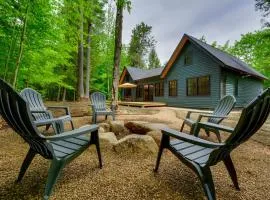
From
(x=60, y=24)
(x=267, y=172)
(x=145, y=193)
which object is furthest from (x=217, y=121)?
(x=60, y=24)

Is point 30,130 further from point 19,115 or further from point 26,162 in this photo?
point 26,162

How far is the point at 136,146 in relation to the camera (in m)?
2.78

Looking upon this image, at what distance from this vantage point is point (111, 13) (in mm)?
18312

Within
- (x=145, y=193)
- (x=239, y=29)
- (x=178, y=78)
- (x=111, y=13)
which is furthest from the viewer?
(x=239, y=29)

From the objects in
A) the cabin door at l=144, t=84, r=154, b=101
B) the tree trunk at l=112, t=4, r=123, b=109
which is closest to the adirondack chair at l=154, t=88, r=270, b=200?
the tree trunk at l=112, t=4, r=123, b=109

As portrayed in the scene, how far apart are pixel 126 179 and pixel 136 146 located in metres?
0.79

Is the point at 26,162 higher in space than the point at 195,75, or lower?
lower

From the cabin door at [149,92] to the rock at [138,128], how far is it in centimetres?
1305

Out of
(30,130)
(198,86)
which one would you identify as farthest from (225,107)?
(198,86)

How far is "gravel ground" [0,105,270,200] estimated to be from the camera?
1723 mm

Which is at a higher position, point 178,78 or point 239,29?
point 239,29

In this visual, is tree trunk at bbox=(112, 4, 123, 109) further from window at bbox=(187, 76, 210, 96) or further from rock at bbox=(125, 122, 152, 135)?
window at bbox=(187, 76, 210, 96)

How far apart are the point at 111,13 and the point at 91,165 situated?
1870cm

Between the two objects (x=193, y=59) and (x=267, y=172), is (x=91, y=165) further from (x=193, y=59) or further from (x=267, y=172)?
(x=193, y=59)
